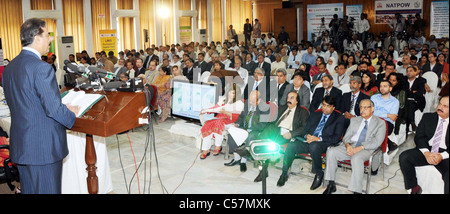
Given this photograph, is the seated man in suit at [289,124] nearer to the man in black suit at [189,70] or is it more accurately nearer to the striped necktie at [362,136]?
the striped necktie at [362,136]

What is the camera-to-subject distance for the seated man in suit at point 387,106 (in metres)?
4.78

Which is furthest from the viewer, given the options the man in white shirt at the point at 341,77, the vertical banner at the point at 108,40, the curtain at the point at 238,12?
the curtain at the point at 238,12

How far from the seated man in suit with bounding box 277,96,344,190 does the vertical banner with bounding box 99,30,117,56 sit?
10.1 metres

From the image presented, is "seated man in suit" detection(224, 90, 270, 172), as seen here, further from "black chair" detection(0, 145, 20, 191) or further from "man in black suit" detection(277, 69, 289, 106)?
"black chair" detection(0, 145, 20, 191)

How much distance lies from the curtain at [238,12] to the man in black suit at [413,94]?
1356 cm

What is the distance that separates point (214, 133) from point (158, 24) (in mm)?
11402

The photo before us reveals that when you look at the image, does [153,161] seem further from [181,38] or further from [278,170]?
[181,38]

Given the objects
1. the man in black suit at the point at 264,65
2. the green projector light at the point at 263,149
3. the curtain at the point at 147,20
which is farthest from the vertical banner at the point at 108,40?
the green projector light at the point at 263,149

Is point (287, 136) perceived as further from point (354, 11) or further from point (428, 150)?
point (354, 11)

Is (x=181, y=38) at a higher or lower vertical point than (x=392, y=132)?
higher

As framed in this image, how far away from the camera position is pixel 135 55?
10.8 m

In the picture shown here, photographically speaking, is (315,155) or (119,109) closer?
(119,109)

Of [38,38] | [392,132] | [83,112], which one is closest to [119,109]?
[83,112]

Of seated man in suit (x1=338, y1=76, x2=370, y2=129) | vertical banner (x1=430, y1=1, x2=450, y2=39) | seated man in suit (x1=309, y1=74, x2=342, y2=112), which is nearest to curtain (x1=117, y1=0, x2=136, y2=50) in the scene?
vertical banner (x1=430, y1=1, x2=450, y2=39)
